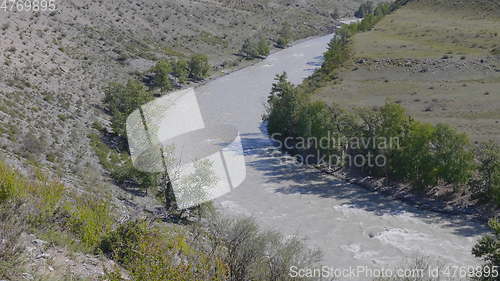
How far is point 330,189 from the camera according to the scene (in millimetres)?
29641

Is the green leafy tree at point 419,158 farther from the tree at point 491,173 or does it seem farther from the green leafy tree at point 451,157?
the tree at point 491,173

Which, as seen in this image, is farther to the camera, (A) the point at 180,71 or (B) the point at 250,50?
(B) the point at 250,50

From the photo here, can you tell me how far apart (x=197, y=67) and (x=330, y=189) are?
3247 cm

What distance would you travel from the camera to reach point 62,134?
27.4 metres

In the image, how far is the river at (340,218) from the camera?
2203cm

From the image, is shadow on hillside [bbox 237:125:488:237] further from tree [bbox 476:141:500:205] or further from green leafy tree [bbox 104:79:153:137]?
green leafy tree [bbox 104:79:153:137]

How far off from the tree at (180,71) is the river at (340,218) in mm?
19277

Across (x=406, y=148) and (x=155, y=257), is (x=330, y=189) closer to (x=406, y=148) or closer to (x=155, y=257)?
(x=406, y=148)

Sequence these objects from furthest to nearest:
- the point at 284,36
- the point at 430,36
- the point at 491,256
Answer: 1. the point at 284,36
2. the point at 430,36
3. the point at 491,256

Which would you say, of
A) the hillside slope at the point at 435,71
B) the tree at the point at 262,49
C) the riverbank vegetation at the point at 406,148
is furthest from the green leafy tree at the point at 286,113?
the tree at the point at 262,49

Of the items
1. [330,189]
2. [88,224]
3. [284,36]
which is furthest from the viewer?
[284,36]

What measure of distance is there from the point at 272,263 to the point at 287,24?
278ft

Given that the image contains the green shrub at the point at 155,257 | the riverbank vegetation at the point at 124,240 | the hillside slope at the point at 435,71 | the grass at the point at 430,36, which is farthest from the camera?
the grass at the point at 430,36

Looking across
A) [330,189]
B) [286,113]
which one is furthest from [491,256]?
[286,113]
